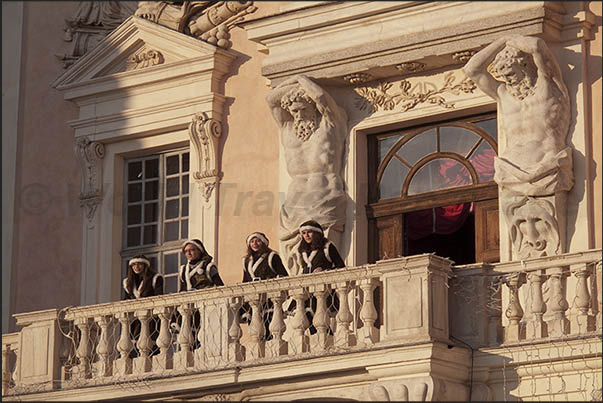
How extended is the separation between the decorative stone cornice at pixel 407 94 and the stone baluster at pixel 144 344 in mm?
3269

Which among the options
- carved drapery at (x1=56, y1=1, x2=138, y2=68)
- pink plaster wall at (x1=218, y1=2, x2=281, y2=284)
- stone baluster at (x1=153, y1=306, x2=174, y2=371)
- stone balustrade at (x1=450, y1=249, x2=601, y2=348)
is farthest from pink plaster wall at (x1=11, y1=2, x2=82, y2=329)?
stone balustrade at (x1=450, y1=249, x2=601, y2=348)

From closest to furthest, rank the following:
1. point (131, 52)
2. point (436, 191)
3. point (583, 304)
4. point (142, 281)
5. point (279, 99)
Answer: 1. point (583, 304)
2. point (142, 281)
3. point (436, 191)
4. point (279, 99)
5. point (131, 52)

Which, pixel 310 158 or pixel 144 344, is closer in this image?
pixel 144 344

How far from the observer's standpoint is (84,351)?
19969mm

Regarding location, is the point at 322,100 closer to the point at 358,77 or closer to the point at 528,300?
the point at 358,77

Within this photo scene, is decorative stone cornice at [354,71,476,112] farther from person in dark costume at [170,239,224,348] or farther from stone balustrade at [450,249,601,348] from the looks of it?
stone balustrade at [450,249,601,348]

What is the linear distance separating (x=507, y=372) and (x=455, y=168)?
3.07 m

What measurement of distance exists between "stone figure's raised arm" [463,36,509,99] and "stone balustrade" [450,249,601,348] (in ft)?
7.25

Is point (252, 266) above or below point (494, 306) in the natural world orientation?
above

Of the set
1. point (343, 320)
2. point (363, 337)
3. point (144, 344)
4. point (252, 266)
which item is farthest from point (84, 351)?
point (363, 337)

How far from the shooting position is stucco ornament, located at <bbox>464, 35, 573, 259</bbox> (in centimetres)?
1931

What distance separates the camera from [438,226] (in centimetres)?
2062

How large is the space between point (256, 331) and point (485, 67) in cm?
344

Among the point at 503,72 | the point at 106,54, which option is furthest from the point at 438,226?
the point at 106,54
